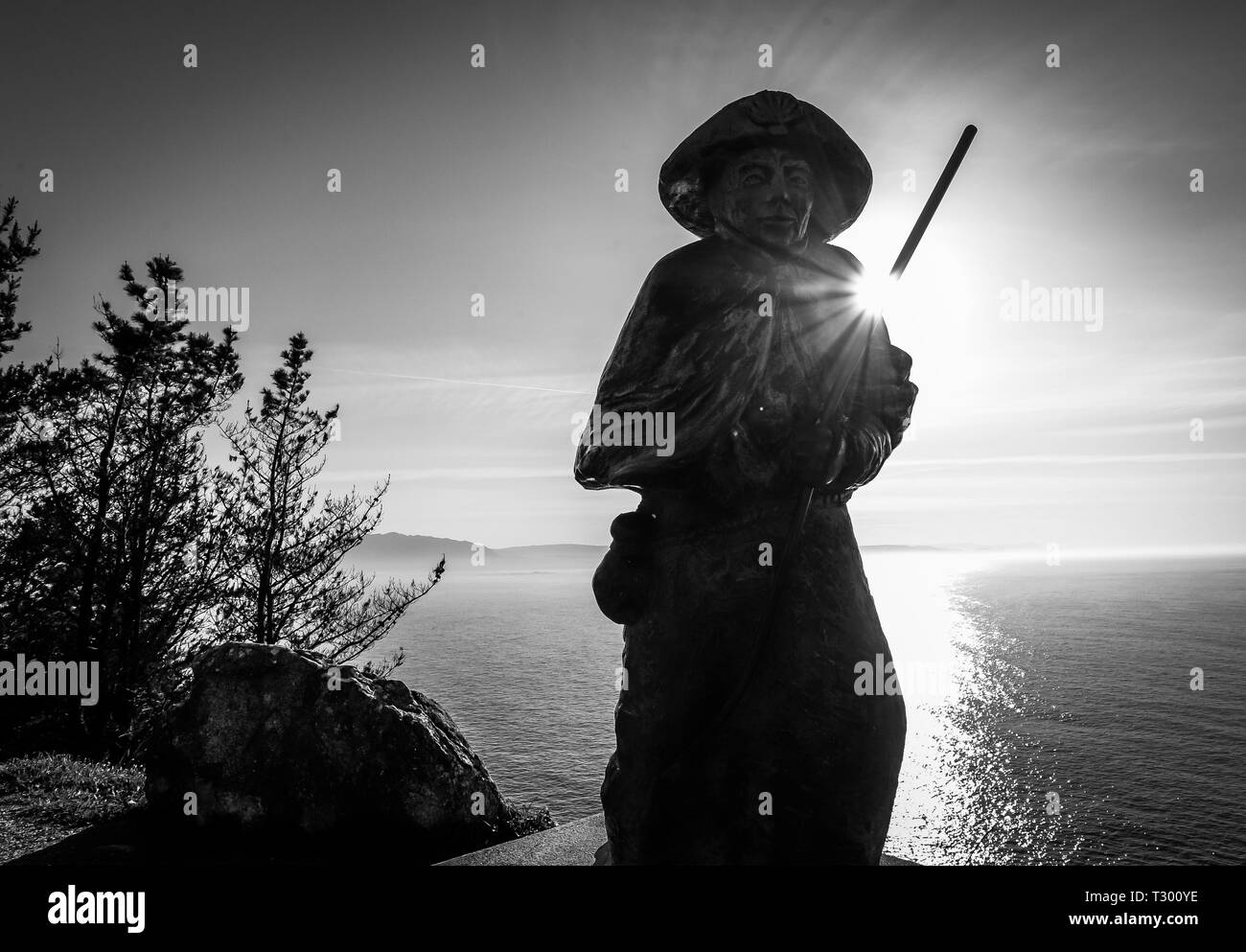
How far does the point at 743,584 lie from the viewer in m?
3.00

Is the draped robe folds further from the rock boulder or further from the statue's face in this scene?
the rock boulder

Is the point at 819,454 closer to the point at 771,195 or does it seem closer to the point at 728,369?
the point at 728,369

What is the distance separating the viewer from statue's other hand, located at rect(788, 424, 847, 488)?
2.89 m

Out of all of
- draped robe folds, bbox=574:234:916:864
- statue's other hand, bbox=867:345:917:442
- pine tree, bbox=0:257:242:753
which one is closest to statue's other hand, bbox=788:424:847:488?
draped robe folds, bbox=574:234:916:864

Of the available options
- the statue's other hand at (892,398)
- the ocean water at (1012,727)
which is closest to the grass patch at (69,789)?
the statue's other hand at (892,398)

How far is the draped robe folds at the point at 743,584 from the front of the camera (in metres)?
2.83

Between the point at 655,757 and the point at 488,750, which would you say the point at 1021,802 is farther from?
the point at 655,757

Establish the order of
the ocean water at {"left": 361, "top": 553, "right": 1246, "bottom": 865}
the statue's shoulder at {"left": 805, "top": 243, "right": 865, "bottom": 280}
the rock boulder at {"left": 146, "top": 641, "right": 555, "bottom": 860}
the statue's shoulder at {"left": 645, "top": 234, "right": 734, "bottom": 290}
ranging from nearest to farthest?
1. the statue's shoulder at {"left": 645, "top": 234, "right": 734, "bottom": 290}
2. the statue's shoulder at {"left": 805, "top": 243, "right": 865, "bottom": 280}
3. the rock boulder at {"left": 146, "top": 641, "right": 555, "bottom": 860}
4. the ocean water at {"left": 361, "top": 553, "right": 1246, "bottom": 865}

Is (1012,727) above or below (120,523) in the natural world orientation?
below

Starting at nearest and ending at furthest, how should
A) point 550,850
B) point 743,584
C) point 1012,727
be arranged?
1. point 743,584
2. point 550,850
3. point 1012,727

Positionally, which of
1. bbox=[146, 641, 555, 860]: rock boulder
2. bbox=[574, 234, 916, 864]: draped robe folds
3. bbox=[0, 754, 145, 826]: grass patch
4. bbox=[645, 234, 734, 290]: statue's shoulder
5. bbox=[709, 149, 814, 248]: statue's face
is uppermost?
bbox=[709, 149, 814, 248]: statue's face

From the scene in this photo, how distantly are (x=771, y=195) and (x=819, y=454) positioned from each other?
1.18m

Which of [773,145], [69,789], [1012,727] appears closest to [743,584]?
[773,145]

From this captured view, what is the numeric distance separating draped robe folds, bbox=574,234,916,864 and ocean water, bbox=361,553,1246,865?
2776cm
